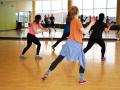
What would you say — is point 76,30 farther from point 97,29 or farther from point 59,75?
point 97,29

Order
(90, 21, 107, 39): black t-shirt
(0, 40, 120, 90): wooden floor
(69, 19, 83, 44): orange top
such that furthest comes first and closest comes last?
(90, 21, 107, 39): black t-shirt
(0, 40, 120, 90): wooden floor
(69, 19, 83, 44): orange top

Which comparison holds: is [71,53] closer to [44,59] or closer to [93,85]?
[93,85]

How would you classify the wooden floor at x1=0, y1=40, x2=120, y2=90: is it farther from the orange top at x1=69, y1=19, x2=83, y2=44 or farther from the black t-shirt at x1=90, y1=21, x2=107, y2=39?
the orange top at x1=69, y1=19, x2=83, y2=44

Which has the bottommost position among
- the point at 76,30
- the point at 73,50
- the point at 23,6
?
the point at 73,50

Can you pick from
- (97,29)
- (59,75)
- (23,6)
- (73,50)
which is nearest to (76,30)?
(73,50)

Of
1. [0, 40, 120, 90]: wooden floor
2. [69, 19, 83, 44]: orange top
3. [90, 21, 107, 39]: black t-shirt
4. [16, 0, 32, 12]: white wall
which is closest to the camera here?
[69, 19, 83, 44]: orange top

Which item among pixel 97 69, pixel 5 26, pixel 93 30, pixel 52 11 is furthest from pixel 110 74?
pixel 52 11

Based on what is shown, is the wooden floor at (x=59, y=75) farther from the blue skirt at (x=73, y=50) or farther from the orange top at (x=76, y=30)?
the orange top at (x=76, y=30)

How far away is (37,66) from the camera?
7.88 m

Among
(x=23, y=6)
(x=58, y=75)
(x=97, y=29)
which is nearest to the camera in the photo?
(x=58, y=75)

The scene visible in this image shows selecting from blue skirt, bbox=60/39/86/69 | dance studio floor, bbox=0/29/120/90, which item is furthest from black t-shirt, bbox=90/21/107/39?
blue skirt, bbox=60/39/86/69

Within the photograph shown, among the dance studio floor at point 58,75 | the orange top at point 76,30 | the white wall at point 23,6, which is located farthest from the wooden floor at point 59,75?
the white wall at point 23,6

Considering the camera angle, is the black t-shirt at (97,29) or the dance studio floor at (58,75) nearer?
the dance studio floor at (58,75)

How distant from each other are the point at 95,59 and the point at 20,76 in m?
3.31
